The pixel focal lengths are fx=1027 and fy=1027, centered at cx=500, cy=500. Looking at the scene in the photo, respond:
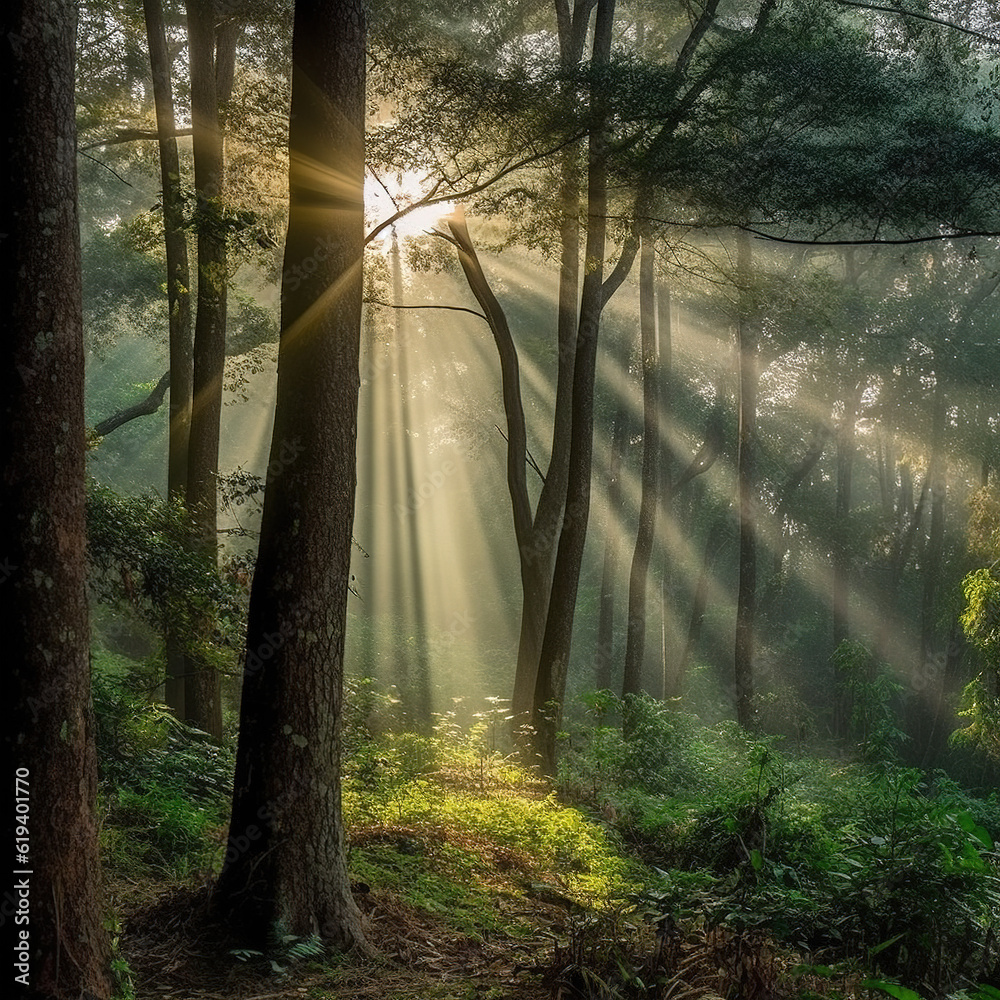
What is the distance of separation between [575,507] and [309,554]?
25.7ft

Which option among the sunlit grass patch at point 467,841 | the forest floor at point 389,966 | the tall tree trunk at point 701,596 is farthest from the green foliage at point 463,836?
the tall tree trunk at point 701,596

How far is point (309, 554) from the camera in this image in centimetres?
521

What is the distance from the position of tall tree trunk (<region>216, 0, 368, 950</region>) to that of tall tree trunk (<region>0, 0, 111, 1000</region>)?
1.13 m

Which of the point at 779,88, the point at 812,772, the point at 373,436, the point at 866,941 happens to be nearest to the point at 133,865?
the point at 866,941

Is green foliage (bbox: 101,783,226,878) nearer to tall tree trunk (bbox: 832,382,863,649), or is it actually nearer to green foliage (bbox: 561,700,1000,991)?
green foliage (bbox: 561,700,1000,991)

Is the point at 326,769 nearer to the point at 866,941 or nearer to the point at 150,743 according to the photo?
the point at 866,941

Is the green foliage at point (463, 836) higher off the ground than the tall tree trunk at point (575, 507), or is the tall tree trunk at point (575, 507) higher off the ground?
the tall tree trunk at point (575, 507)

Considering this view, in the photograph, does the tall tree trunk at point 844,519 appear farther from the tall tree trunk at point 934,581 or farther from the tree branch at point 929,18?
the tree branch at point 929,18

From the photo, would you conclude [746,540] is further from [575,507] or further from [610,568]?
[575,507]

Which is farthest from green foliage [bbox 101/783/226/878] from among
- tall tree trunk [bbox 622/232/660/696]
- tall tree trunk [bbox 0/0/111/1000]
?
tall tree trunk [bbox 622/232/660/696]

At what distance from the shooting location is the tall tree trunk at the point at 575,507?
12453 mm

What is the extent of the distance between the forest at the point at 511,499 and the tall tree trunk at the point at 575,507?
44mm

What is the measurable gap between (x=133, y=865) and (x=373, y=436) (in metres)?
31.5

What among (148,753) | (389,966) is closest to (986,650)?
(148,753)
